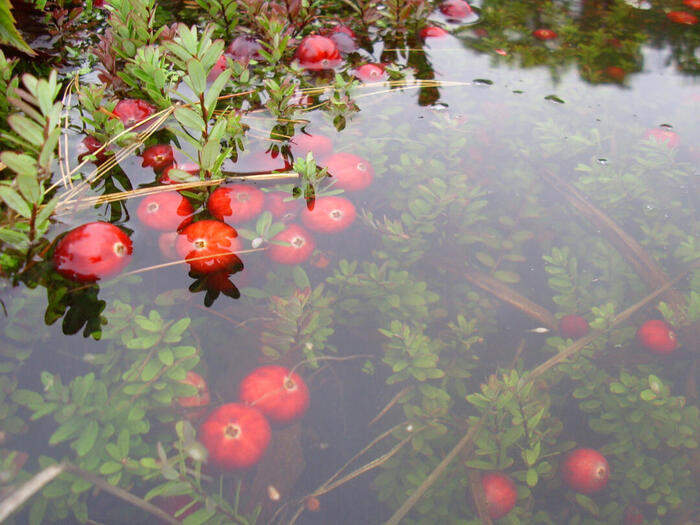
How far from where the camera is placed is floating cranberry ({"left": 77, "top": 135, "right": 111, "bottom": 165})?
3.17 meters

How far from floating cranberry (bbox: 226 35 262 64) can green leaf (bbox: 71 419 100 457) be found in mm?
3031

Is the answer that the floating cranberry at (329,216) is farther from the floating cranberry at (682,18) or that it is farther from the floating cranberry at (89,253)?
the floating cranberry at (682,18)

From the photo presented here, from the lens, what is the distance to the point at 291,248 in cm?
272

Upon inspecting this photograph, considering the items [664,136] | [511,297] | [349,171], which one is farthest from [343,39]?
[511,297]

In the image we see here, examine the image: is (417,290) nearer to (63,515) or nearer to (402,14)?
(63,515)

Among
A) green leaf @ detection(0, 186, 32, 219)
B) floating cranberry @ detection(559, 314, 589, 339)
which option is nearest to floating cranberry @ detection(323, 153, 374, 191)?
floating cranberry @ detection(559, 314, 589, 339)

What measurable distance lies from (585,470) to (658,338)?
84cm

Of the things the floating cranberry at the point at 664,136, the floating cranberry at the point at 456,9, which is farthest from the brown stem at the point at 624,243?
the floating cranberry at the point at 456,9

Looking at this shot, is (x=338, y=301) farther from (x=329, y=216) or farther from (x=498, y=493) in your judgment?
(x=498, y=493)

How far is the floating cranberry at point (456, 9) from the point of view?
17.2 ft

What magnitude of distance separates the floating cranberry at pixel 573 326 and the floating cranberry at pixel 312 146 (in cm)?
176

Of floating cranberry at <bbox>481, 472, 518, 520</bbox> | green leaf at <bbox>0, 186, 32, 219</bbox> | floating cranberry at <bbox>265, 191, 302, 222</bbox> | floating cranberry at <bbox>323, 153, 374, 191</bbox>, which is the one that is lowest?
floating cranberry at <bbox>481, 472, 518, 520</bbox>

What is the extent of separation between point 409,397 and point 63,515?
138 centimetres

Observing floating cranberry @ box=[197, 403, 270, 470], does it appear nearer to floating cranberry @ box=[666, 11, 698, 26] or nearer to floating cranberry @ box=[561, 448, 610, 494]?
floating cranberry @ box=[561, 448, 610, 494]
